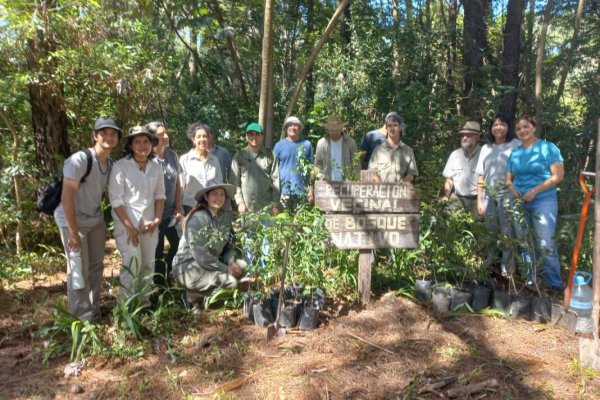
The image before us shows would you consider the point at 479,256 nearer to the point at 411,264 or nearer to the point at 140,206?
the point at 411,264

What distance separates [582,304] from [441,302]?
1.10 metres

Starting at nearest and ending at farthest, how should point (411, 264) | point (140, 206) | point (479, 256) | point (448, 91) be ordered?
point (140, 206) → point (479, 256) → point (411, 264) → point (448, 91)

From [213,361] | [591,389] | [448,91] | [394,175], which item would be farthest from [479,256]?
[448,91]

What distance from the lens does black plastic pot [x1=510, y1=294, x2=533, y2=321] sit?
4.13 meters

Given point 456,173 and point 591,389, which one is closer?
point 591,389

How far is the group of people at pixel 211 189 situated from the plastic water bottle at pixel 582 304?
0.52 m

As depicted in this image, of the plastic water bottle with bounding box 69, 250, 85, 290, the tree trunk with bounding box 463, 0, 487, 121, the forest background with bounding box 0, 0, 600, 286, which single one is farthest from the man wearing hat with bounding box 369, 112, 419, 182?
the tree trunk with bounding box 463, 0, 487, 121

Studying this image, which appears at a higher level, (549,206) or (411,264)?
(549,206)

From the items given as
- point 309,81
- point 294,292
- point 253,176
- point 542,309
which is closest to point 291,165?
point 253,176

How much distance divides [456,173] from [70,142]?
17.3ft

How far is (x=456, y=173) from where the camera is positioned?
5641 millimetres

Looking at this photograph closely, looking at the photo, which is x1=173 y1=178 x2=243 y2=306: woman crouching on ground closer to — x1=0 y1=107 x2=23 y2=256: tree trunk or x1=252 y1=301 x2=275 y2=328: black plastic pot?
x1=252 y1=301 x2=275 y2=328: black plastic pot

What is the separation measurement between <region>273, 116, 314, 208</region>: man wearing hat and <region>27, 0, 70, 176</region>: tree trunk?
2856 millimetres

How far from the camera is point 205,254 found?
169 inches
